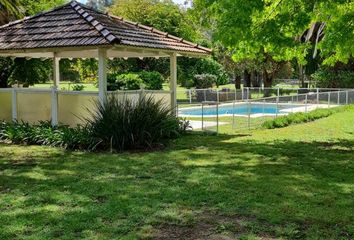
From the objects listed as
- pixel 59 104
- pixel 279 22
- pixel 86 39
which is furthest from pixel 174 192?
pixel 59 104

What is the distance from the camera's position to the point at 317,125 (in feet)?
59.0

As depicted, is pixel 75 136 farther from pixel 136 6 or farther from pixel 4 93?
pixel 136 6

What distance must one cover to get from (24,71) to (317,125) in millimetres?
12522

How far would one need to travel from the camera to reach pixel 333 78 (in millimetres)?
35719

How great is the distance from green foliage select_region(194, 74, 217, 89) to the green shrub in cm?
1137

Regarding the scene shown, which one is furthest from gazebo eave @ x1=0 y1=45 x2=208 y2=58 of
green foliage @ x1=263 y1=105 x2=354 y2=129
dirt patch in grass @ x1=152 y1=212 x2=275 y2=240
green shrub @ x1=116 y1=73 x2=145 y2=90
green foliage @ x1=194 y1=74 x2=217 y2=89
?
green foliage @ x1=194 y1=74 x2=217 y2=89

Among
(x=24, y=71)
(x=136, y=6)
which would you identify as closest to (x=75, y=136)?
(x=24, y=71)

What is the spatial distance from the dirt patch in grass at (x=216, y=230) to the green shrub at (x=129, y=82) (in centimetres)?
2096

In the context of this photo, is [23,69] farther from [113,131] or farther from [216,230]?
[216,230]

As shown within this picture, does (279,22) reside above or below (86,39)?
above

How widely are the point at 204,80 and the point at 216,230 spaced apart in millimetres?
33122

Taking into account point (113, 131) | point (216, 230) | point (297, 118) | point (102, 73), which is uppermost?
point (102, 73)

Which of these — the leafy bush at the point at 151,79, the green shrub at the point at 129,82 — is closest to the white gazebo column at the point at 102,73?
the green shrub at the point at 129,82

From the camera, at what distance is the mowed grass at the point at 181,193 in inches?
219
